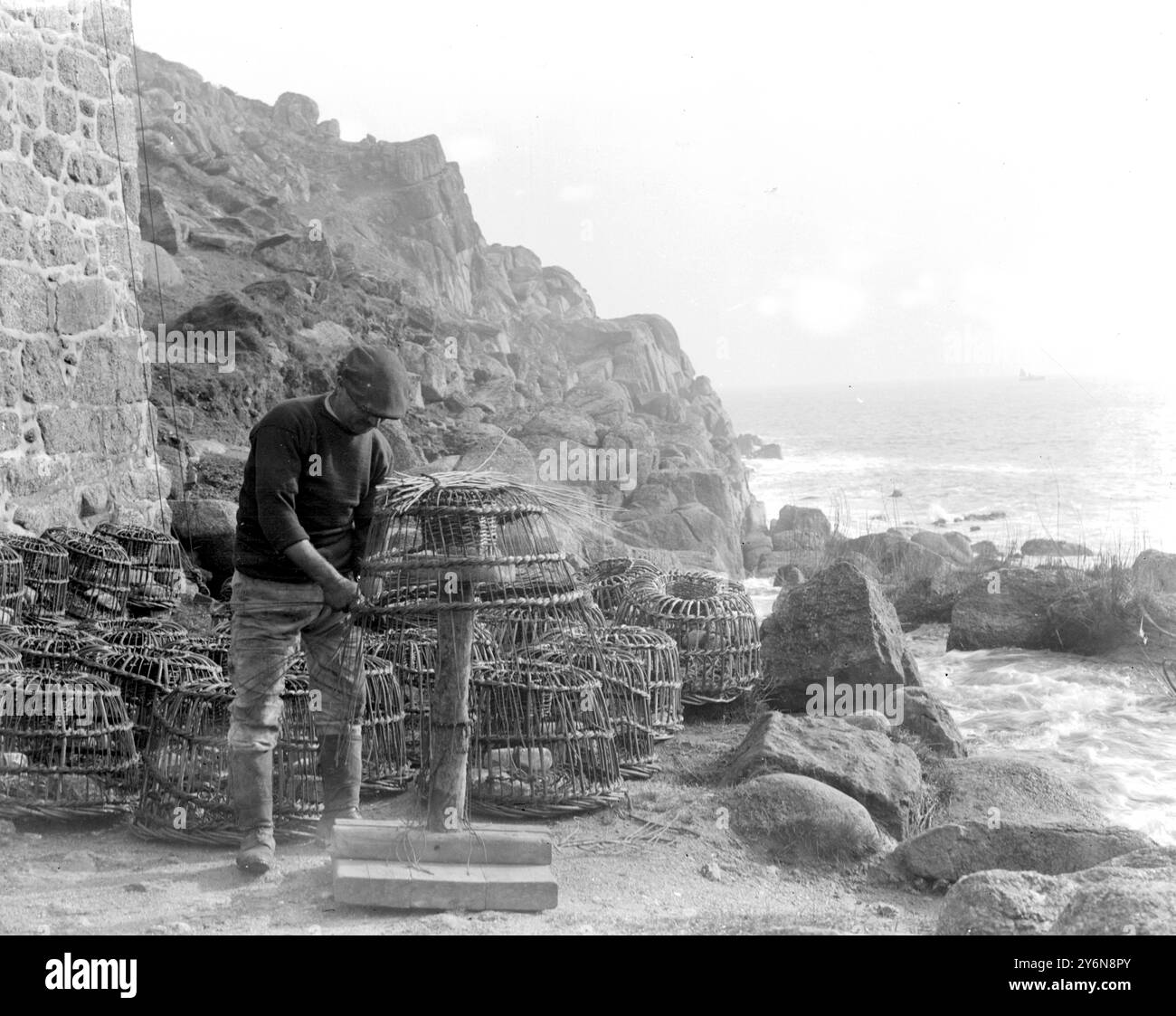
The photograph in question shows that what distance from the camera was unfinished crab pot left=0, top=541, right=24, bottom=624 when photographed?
7254mm

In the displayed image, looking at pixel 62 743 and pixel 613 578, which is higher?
pixel 613 578

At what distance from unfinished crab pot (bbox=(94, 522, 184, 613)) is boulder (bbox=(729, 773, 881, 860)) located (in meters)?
4.56

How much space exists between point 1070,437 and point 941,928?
244 feet

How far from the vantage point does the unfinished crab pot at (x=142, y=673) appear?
5824 millimetres

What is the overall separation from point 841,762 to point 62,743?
3850mm

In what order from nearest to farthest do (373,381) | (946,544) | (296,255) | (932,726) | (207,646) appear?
(373,381) < (207,646) < (932,726) < (946,544) < (296,255)

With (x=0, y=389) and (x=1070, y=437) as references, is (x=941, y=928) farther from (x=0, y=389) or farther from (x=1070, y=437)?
(x=1070, y=437)

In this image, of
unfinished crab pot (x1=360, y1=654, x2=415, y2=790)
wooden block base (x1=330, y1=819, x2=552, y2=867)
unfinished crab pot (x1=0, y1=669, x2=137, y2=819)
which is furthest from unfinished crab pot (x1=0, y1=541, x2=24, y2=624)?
wooden block base (x1=330, y1=819, x2=552, y2=867)
